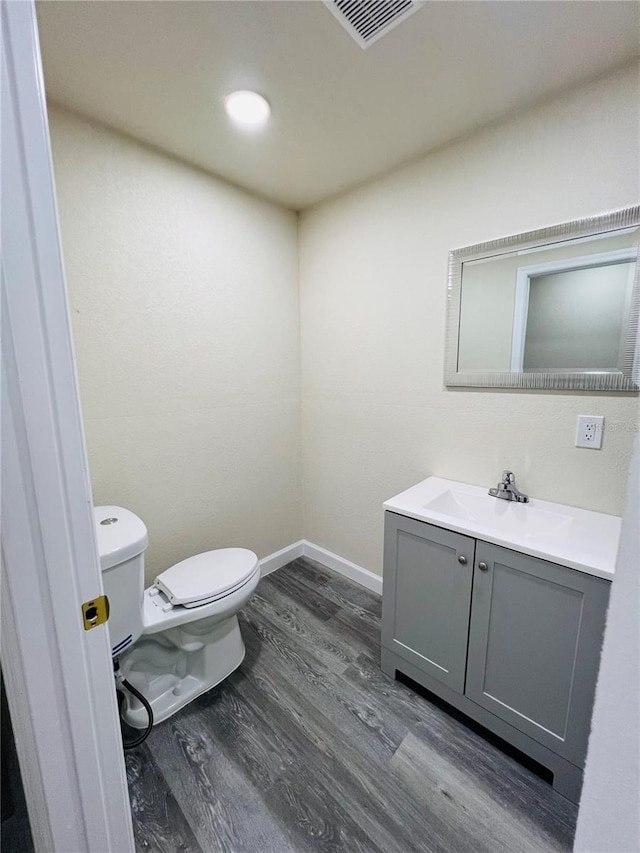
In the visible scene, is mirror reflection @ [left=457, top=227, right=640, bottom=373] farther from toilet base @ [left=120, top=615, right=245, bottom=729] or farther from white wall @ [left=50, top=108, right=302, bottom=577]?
toilet base @ [left=120, top=615, right=245, bottom=729]

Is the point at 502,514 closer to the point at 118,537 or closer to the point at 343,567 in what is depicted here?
the point at 343,567

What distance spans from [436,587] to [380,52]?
1.89 metres

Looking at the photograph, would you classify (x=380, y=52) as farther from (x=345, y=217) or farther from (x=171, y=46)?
(x=345, y=217)

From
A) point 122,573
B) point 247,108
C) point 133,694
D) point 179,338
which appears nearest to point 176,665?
point 133,694

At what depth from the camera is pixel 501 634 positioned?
3.90 feet

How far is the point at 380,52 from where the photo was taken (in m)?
1.12

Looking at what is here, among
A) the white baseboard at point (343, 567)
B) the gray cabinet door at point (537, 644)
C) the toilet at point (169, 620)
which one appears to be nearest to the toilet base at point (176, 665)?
the toilet at point (169, 620)

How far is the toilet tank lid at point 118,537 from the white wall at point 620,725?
3.87ft

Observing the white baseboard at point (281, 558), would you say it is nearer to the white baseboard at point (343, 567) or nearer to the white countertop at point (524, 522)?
the white baseboard at point (343, 567)

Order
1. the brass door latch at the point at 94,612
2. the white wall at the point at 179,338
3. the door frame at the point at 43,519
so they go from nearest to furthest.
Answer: the door frame at the point at 43,519 → the brass door latch at the point at 94,612 → the white wall at the point at 179,338

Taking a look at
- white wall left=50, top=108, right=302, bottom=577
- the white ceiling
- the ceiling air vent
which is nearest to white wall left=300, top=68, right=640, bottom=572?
the white ceiling

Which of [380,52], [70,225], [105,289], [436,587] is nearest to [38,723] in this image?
[436,587]

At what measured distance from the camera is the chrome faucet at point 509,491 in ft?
4.84

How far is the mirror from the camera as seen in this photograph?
1.23 meters
